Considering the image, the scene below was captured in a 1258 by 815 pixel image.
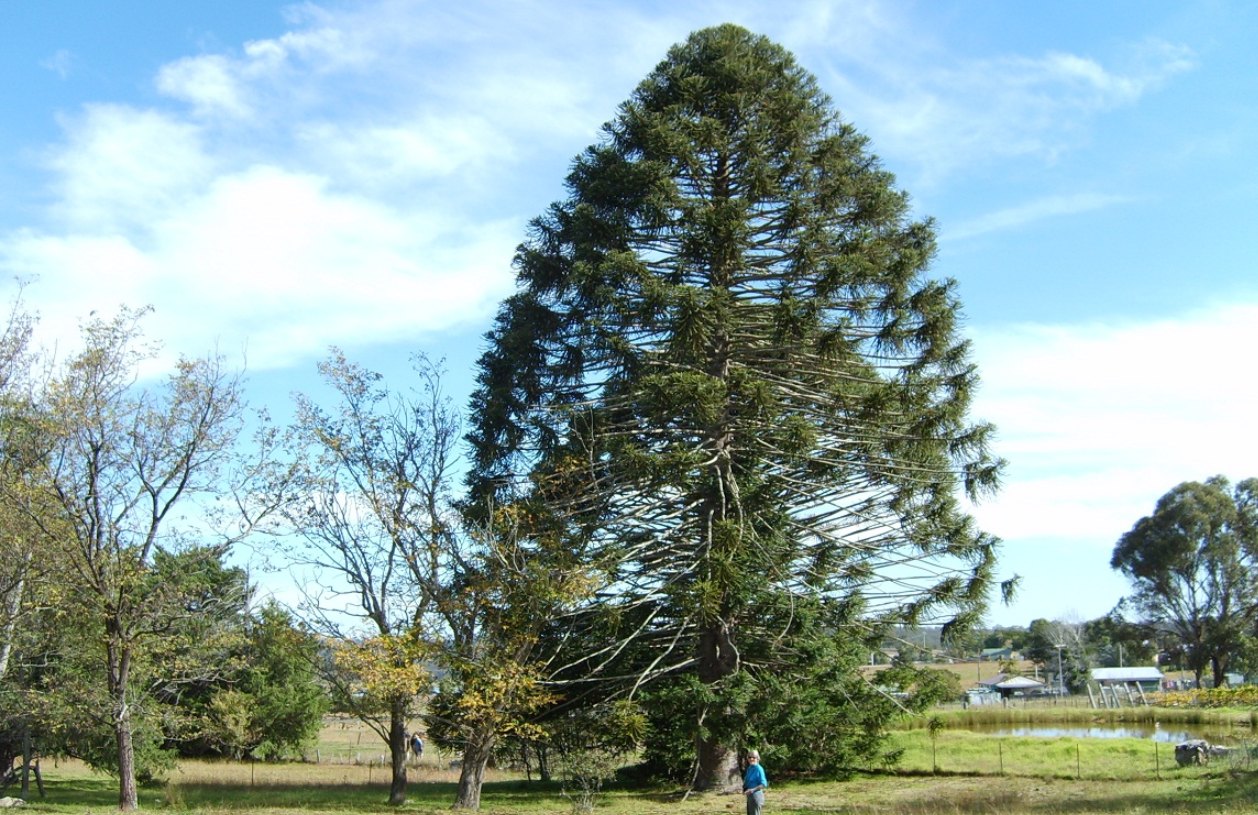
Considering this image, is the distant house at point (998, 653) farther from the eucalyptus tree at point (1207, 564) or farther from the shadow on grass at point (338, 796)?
the shadow on grass at point (338, 796)

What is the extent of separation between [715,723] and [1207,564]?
53.8m

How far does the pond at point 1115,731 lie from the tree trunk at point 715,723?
17.9m

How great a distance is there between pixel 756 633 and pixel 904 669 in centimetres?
392

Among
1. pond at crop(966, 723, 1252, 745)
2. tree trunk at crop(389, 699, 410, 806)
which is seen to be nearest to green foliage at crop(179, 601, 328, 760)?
tree trunk at crop(389, 699, 410, 806)

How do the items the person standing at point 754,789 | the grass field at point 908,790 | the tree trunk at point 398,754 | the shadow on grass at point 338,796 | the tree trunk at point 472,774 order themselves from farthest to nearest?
1. the tree trunk at point 398,754
2. the shadow on grass at point 338,796
3. the tree trunk at point 472,774
4. the grass field at point 908,790
5. the person standing at point 754,789

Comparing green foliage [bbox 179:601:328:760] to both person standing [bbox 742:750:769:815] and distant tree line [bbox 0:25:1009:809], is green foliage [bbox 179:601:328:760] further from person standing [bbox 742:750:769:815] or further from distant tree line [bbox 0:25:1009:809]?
person standing [bbox 742:750:769:815]

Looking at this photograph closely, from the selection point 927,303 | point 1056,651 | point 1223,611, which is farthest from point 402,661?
point 1056,651

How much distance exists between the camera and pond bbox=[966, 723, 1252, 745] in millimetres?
34500

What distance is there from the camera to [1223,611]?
60.0m

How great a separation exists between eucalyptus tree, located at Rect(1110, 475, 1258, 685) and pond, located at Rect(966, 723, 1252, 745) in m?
22.3

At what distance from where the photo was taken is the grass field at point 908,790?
51.9 feet

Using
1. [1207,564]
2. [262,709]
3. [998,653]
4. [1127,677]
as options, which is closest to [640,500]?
[262,709]

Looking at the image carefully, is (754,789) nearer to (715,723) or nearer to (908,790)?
(715,723)

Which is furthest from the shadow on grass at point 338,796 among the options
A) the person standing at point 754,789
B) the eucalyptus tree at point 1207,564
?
the eucalyptus tree at point 1207,564
